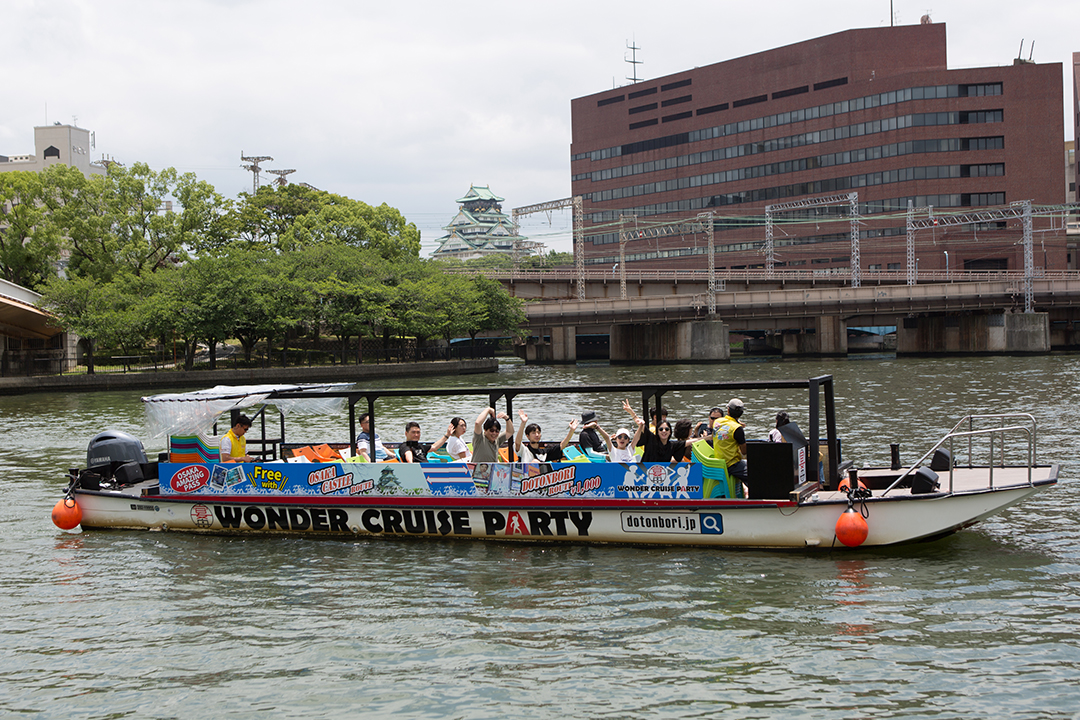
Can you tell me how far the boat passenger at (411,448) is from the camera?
15.2 m

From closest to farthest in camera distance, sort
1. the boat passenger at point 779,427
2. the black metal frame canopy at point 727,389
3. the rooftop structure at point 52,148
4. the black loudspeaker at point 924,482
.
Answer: the black metal frame canopy at point 727,389
the black loudspeaker at point 924,482
the boat passenger at point 779,427
the rooftop structure at point 52,148

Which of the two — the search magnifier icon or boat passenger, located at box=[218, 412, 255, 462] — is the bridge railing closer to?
boat passenger, located at box=[218, 412, 255, 462]

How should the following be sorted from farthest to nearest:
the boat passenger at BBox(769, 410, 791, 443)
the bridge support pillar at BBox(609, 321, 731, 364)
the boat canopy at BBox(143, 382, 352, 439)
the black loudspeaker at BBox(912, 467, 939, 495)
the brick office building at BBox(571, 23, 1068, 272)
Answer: the brick office building at BBox(571, 23, 1068, 272), the bridge support pillar at BBox(609, 321, 731, 364), the boat canopy at BBox(143, 382, 352, 439), the boat passenger at BBox(769, 410, 791, 443), the black loudspeaker at BBox(912, 467, 939, 495)

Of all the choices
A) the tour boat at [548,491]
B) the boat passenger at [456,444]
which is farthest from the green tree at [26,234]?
the boat passenger at [456,444]

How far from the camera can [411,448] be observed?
15484 millimetres

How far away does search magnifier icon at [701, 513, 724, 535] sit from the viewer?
13.1m

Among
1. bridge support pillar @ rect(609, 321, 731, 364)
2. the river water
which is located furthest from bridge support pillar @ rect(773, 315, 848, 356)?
the river water

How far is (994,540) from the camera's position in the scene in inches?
541

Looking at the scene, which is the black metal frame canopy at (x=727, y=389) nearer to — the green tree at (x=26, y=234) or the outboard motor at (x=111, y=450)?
the outboard motor at (x=111, y=450)

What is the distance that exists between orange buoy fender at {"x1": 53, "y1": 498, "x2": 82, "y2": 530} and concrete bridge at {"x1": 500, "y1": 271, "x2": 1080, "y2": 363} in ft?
201

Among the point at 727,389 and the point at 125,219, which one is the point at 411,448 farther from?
the point at 125,219

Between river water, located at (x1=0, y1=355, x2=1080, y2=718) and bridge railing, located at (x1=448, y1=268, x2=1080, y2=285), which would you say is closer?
river water, located at (x1=0, y1=355, x2=1080, y2=718)

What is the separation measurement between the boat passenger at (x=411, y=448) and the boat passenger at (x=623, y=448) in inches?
130

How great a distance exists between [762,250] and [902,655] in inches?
4198
